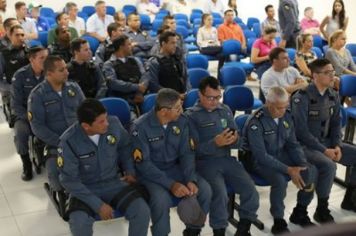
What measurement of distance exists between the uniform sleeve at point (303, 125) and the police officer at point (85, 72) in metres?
1.87

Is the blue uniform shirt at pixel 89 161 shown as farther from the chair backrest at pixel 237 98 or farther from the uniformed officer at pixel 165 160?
the chair backrest at pixel 237 98

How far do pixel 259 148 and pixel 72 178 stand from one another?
1.30m

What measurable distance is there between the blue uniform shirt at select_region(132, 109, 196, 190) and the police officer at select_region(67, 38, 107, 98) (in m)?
1.51

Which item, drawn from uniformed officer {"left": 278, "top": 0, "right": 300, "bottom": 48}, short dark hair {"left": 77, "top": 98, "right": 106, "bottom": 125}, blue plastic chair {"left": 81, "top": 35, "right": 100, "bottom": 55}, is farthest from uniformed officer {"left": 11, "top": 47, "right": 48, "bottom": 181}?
uniformed officer {"left": 278, "top": 0, "right": 300, "bottom": 48}

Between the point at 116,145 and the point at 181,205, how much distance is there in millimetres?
564

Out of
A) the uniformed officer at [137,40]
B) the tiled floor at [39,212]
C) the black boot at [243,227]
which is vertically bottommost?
the tiled floor at [39,212]

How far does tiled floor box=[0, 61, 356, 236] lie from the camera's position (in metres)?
3.28

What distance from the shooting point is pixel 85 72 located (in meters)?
4.40

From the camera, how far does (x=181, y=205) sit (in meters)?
2.87

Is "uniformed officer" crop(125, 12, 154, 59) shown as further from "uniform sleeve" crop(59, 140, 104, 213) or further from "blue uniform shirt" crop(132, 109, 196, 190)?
"uniform sleeve" crop(59, 140, 104, 213)

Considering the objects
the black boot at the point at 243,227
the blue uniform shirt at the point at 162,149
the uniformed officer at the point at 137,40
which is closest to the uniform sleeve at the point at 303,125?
the black boot at the point at 243,227

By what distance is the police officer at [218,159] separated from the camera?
3.01m

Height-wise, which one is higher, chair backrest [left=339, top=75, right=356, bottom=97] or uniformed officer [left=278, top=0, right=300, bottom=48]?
uniformed officer [left=278, top=0, right=300, bottom=48]

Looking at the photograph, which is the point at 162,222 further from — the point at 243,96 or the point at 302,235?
the point at 302,235
